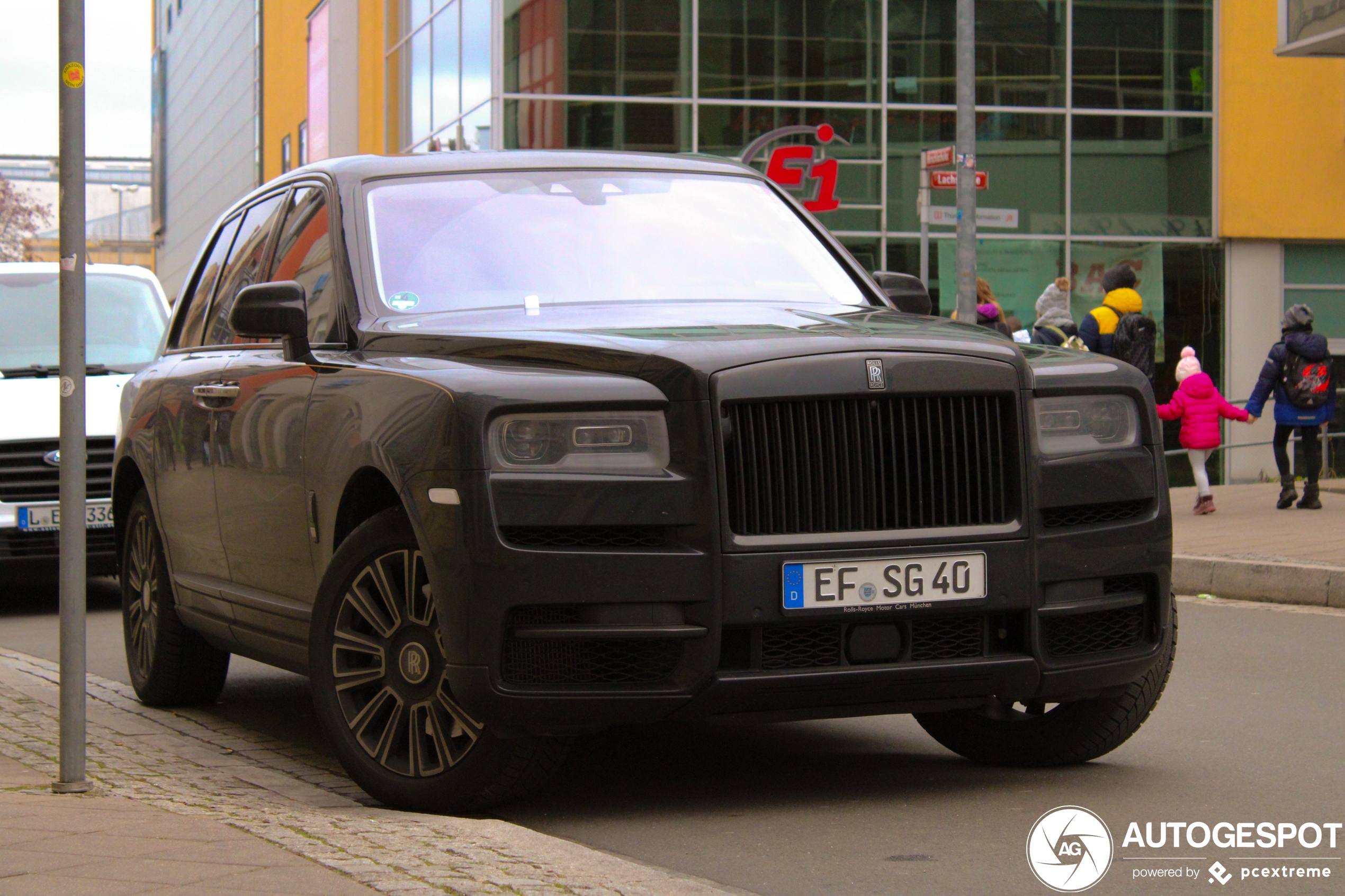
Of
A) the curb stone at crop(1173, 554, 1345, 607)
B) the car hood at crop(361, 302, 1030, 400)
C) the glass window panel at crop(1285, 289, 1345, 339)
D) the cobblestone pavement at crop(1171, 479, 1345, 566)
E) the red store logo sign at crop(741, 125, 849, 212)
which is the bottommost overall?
the curb stone at crop(1173, 554, 1345, 607)

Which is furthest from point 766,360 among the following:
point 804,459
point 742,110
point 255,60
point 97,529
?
point 255,60

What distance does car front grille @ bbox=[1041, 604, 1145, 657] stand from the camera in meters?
4.79

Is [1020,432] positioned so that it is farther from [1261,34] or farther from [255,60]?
[255,60]

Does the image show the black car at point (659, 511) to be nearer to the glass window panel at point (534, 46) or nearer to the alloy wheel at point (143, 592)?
the alloy wheel at point (143, 592)

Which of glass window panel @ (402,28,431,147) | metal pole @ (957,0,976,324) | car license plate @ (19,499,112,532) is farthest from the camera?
glass window panel @ (402,28,431,147)

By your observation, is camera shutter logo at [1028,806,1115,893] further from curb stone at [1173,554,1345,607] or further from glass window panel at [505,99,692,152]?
glass window panel at [505,99,692,152]

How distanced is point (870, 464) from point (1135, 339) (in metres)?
10.9

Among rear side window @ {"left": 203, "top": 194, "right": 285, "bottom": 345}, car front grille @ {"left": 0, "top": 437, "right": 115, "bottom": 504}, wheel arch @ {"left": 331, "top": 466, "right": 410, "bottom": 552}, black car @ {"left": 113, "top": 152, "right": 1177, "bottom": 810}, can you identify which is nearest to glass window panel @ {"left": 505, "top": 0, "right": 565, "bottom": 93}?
car front grille @ {"left": 0, "top": 437, "right": 115, "bottom": 504}

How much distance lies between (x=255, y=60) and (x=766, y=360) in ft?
184

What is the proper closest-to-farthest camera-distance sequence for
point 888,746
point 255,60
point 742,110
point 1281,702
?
1. point 888,746
2. point 1281,702
3. point 742,110
4. point 255,60

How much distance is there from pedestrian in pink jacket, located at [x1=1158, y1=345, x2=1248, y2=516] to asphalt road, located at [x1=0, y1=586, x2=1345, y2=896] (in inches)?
323

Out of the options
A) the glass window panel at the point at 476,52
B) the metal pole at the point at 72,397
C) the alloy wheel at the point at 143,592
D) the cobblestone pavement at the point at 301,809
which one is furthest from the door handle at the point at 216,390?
the glass window panel at the point at 476,52

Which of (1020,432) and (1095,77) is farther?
(1095,77)

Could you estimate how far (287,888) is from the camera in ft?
11.9
